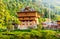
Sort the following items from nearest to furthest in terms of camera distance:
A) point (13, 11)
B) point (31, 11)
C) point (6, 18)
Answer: point (6, 18)
point (31, 11)
point (13, 11)

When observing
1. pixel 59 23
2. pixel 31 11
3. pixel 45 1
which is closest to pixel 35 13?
pixel 31 11

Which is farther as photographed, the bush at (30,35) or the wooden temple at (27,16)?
Answer: the wooden temple at (27,16)

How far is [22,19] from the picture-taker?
33.9 m

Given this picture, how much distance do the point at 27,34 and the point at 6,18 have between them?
889 cm

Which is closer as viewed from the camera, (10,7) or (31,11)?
(31,11)

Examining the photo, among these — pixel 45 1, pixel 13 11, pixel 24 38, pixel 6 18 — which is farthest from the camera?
pixel 45 1

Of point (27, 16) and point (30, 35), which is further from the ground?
point (27, 16)

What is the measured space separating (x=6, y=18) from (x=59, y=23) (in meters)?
7.93

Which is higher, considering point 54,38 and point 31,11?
point 31,11

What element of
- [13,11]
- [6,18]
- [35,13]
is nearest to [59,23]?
[35,13]

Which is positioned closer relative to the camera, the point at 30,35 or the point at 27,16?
the point at 30,35

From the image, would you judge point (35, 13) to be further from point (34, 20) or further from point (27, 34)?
point (27, 34)

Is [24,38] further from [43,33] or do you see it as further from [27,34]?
[43,33]

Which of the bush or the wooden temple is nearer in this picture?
the bush
